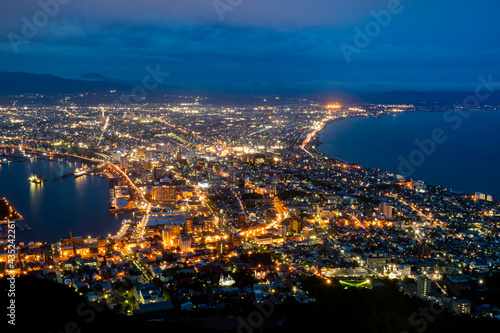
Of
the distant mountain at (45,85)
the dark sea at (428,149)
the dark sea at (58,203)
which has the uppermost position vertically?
the distant mountain at (45,85)

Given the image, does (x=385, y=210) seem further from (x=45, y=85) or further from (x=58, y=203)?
(x=45, y=85)

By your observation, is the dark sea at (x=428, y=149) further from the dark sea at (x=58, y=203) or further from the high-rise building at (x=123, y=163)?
the dark sea at (x=58, y=203)

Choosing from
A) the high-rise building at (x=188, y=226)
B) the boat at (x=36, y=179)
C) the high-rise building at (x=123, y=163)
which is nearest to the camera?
the high-rise building at (x=188, y=226)

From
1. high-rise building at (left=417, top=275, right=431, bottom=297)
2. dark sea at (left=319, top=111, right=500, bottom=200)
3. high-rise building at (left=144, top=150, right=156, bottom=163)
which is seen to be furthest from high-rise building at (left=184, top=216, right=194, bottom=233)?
high-rise building at (left=144, top=150, right=156, bottom=163)

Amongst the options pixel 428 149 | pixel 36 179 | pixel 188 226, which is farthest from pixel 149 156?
pixel 428 149

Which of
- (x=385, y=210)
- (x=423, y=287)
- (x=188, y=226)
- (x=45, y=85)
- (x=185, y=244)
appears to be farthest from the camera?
(x=45, y=85)

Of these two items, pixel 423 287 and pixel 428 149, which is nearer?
pixel 423 287

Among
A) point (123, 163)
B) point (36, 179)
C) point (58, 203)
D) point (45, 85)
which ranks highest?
point (45, 85)

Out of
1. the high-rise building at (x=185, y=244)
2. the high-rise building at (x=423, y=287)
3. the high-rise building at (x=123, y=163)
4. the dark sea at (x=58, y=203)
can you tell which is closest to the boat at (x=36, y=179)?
the dark sea at (x=58, y=203)
